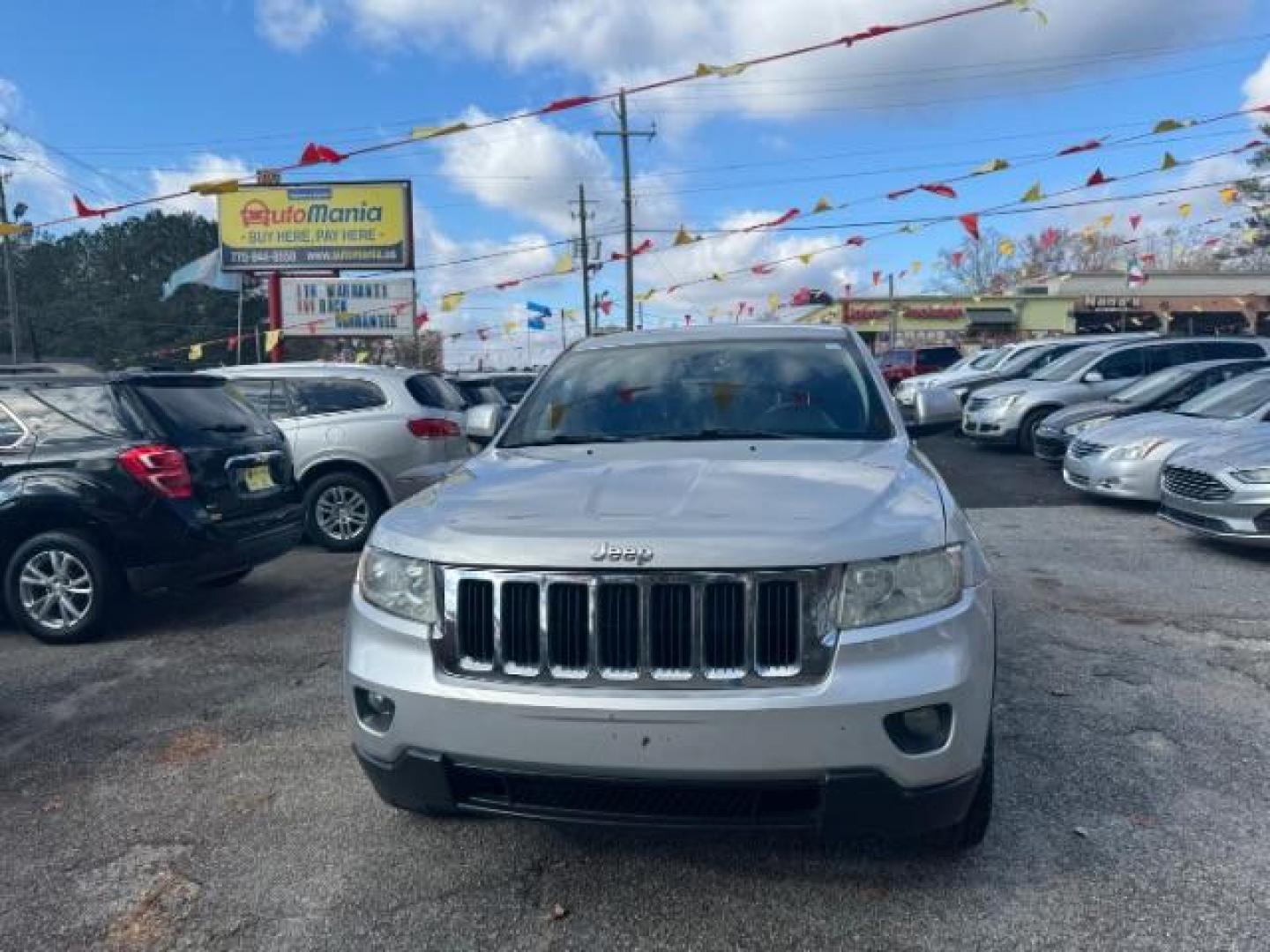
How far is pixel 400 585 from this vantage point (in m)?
2.80

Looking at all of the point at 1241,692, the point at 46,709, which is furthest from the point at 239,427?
the point at 1241,692

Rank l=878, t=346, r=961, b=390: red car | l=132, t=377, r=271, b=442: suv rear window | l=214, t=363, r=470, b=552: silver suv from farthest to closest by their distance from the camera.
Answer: l=878, t=346, r=961, b=390: red car
l=214, t=363, r=470, b=552: silver suv
l=132, t=377, r=271, b=442: suv rear window

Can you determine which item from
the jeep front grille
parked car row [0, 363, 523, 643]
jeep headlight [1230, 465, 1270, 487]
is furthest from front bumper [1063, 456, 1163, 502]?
the jeep front grille

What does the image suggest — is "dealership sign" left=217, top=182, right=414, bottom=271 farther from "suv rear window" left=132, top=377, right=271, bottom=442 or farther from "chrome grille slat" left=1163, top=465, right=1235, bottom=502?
"chrome grille slat" left=1163, top=465, right=1235, bottom=502

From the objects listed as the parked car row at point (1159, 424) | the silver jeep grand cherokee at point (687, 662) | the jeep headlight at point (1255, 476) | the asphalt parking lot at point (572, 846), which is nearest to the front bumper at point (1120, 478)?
the parked car row at point (1159, 424)

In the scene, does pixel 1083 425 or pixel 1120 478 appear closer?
pixel 1120 478

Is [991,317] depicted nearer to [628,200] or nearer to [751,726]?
[628,200]

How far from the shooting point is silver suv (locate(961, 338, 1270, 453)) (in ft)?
45.7

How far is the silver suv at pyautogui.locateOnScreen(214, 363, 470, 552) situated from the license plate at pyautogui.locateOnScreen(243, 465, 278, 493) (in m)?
1.82

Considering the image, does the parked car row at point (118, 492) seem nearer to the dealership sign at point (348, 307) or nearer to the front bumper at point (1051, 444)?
the front bumper at point (1051, 444)

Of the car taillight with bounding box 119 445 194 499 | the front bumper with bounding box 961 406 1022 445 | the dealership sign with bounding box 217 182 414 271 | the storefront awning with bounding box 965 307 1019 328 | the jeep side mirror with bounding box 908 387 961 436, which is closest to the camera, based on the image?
the jeep side mirror with bounding box 908 387 961 436

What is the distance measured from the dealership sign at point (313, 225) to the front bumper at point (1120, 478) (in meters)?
19.2

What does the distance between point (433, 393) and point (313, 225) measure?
1808 cm

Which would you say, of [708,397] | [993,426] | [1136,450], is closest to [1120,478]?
[1136,450]
